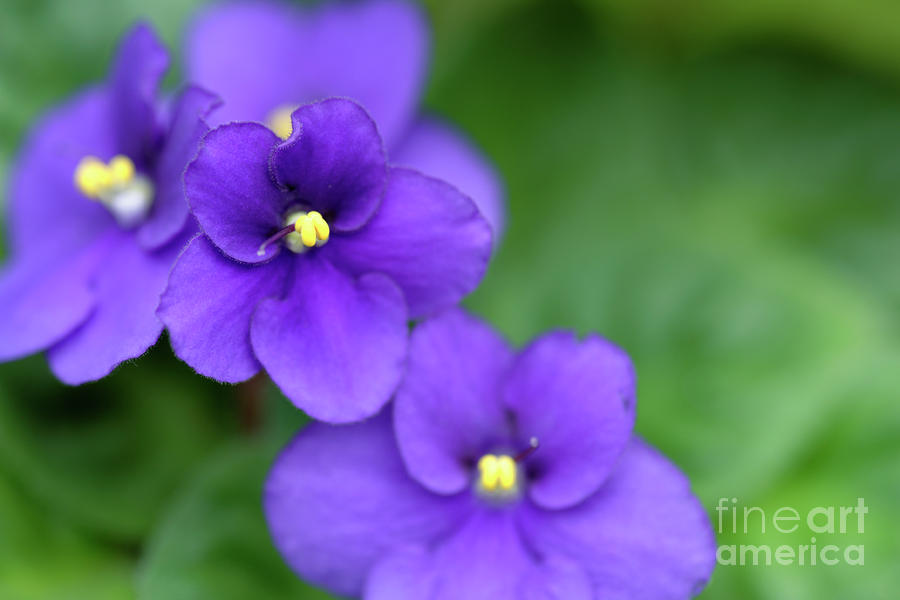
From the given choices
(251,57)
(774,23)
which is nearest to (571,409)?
(251,57)

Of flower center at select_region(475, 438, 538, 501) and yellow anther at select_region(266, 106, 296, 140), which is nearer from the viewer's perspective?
flower center at select_region(475, 438, 538, 501)

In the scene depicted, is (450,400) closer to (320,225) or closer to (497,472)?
(497,472)

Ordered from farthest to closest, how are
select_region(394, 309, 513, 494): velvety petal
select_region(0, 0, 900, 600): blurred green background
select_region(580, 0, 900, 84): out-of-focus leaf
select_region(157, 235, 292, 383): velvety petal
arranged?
select_region(580, 0, 900, 84): out-of-focus leaf, select_region(0, 0, 900, 600): blurred green background, select_region(394, 309, 513, 494): velvety petal, select_region(157, 235, 292, 383): velvety petal

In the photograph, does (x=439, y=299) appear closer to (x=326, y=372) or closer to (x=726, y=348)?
(x=326, y=372)

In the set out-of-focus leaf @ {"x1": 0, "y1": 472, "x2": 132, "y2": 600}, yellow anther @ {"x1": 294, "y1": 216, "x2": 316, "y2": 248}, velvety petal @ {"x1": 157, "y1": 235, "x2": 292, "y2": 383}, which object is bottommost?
out-of-focus leaf @ {"x1": 0, "y1": 472, "x2": 132, "y2": 600}

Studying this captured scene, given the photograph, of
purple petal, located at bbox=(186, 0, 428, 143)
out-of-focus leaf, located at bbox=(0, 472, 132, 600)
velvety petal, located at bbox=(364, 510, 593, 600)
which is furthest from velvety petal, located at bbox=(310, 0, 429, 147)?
out-of-focus leaf, located at bbox=(0, 472, 132, 600)

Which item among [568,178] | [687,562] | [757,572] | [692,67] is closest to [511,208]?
[568,178]

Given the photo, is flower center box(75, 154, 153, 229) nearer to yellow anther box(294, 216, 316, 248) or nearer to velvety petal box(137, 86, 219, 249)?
velvety petal box(137, 86, 219, 249)
